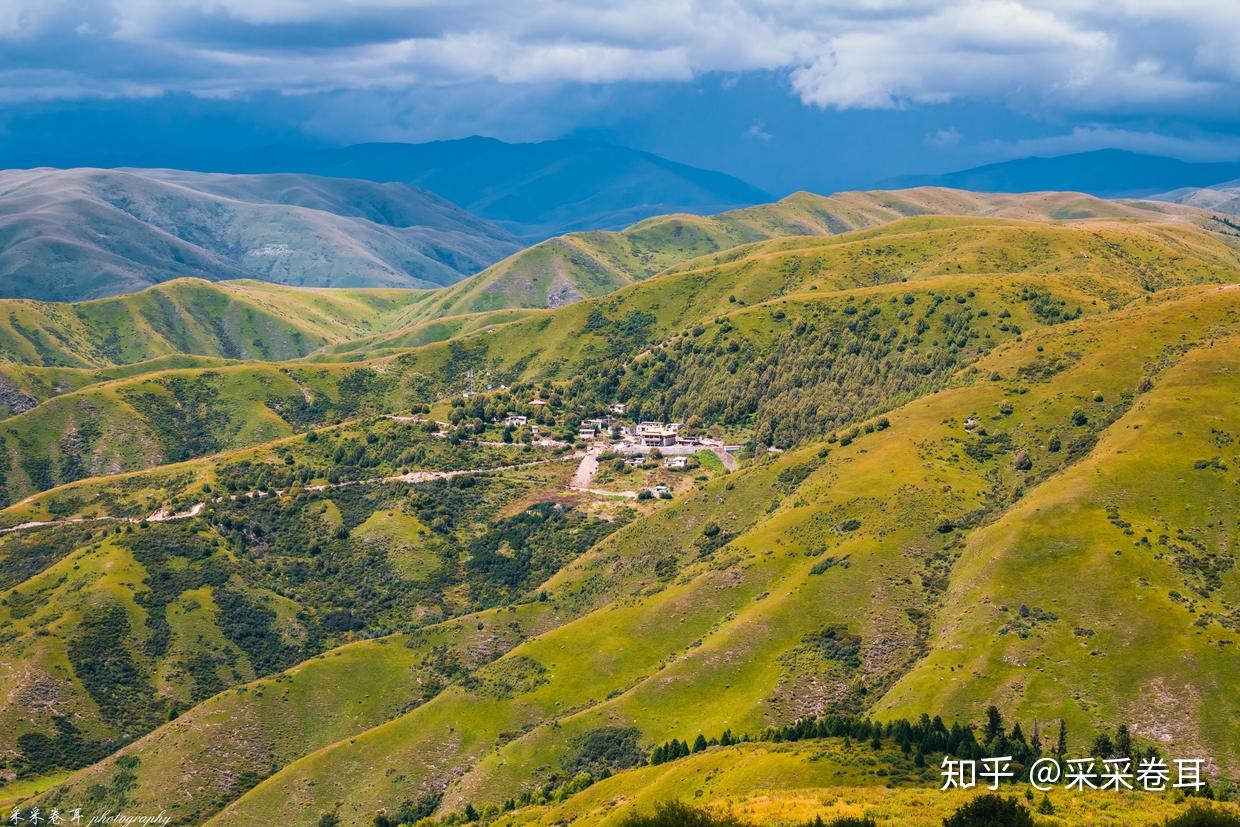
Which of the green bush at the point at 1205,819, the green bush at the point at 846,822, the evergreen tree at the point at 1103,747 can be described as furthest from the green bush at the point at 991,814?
the evergreen tree at the point at 1103,747

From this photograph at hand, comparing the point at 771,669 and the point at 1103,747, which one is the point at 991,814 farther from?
the point at 771,669

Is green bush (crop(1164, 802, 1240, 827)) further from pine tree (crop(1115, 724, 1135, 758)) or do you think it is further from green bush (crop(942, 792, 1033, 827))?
pine tree (crop(1115, 724, 1135, 758))

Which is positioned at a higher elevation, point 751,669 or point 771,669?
point 771,669

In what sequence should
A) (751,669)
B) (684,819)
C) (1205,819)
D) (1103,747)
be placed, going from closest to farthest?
1. (1205,819)
2. (684,819)
3. (1103,747)
4. (751,669)

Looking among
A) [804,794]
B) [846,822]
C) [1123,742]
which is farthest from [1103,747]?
[846,822]

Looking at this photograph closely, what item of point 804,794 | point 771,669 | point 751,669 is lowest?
point 751,669

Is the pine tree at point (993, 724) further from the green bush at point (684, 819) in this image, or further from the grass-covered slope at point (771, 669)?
the green bush at point (684, 819)

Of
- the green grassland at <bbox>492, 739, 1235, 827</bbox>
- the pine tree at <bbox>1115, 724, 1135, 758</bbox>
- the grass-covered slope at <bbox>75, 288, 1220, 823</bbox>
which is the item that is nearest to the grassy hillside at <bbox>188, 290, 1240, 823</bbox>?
the grass-covered slope at <bbox>75, 288, 1220, 823</bbox>

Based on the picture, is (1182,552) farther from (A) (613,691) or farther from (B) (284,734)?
(B) (284,734)

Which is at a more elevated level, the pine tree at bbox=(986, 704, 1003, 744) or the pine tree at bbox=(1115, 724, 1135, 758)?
the pine tree at bbox=(986, 704, 1003, 744)
